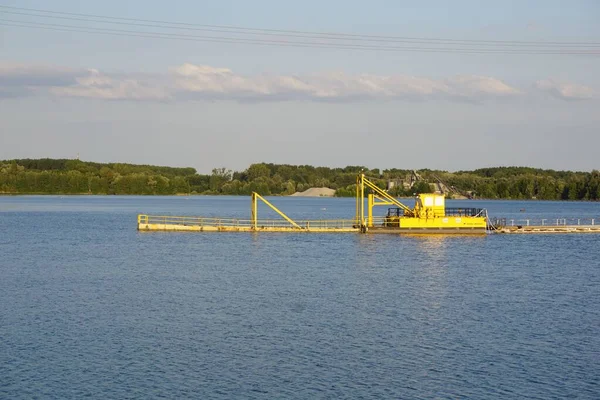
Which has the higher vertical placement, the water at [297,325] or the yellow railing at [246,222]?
the yellow railing at [246,222]

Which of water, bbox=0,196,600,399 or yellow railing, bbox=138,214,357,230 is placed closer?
water, bbox=0,196,600,399

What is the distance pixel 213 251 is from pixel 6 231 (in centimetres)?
3708

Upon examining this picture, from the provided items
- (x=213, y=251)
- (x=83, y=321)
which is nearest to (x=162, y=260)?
(x=213, y=251)

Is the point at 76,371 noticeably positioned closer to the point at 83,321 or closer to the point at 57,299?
the point at 83,321

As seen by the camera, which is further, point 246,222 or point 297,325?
point 246,222

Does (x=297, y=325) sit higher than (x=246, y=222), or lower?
lower

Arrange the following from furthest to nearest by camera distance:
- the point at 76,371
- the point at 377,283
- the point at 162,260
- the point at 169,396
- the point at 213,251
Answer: the point at 213,251, the point at 162,260, the point at 377,283, the point at 76,371, the point at 169,396

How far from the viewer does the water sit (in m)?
28.5

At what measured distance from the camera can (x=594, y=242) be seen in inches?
3585

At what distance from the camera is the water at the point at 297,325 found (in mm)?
28484

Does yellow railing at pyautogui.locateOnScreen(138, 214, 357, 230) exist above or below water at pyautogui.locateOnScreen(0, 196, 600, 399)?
above

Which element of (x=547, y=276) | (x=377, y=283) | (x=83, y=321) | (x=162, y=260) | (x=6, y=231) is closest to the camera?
(x=83, y=321)

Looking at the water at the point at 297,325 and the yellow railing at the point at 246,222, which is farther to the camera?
the yellow railing at the point at 246,222

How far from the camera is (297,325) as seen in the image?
37.7m
